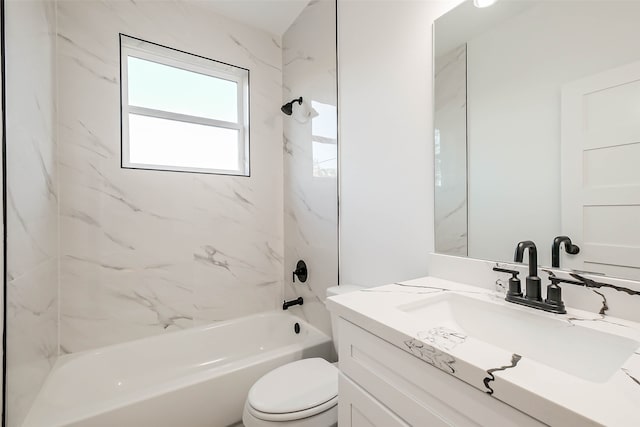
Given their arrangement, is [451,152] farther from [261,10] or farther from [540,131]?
[261,10]

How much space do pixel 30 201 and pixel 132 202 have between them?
23.7 inches

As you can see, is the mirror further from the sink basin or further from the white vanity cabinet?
the white vanity cabinet

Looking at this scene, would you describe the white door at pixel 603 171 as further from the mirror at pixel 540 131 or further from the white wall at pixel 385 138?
the white wall at pixel 385 138

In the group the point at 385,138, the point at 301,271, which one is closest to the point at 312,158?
the point at 385,138

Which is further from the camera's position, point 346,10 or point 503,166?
point 346,10

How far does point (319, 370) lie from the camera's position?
1.33 meters

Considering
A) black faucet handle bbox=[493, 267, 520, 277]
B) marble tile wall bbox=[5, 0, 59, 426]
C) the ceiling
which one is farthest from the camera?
the ceiling

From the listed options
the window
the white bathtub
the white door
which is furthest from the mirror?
the window

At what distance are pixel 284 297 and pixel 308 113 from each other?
1.49 m

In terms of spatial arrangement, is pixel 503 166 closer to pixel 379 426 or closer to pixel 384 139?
pixel 384 139

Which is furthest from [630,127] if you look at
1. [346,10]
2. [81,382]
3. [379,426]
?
[81,382]

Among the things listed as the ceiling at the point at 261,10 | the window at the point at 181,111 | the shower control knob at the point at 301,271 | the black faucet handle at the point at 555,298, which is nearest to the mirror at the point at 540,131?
the black faucet handle at the point at 555,298

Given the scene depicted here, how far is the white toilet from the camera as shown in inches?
41.2

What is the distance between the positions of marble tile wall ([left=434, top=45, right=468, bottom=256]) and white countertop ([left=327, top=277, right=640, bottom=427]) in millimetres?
353
